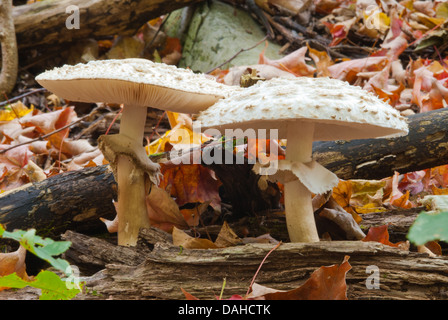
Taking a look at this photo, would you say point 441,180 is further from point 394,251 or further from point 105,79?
point 105,79

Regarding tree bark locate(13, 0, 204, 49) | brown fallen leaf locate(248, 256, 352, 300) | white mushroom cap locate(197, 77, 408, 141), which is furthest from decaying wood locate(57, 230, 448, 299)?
tree bark locate(13, 0, 204, 49)

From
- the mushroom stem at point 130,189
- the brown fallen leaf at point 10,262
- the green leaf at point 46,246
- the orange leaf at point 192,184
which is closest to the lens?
the green leaf at point 46,246

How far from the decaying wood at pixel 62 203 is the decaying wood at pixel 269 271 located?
728 millimetres

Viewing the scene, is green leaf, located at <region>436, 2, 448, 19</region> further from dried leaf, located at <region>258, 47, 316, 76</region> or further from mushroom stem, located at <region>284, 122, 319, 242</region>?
mushroom stem, located at <region>284, 122, 319, 242</region>

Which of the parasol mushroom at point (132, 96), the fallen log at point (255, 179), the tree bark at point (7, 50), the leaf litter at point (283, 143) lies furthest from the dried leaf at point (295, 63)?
the tree bark at point (7, 50)

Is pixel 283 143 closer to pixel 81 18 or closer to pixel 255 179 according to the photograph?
pixel 255 179

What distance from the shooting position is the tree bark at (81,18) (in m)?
4.73

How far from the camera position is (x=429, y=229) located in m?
0.83

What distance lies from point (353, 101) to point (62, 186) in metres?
1.64

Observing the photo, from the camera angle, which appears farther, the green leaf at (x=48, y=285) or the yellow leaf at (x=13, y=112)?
the yellow leaf at (x=13, y=112)

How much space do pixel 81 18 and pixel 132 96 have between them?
345cm
